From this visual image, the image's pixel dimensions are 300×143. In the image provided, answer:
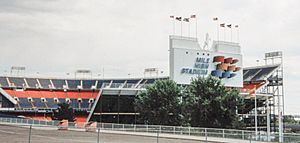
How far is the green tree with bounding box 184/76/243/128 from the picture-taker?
4700 cm

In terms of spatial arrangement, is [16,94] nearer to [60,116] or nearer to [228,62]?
[60,116]

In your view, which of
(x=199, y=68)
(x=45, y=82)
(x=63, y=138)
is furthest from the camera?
(x=45, y=82)

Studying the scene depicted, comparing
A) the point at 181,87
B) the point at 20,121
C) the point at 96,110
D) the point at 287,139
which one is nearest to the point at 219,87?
the point at 181,87

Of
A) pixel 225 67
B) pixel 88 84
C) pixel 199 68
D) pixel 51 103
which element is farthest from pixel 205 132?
pixel 88 84

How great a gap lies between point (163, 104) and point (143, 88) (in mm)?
15883

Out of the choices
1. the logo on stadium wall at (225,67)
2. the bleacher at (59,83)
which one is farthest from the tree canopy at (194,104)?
the bleacher at (59,83)

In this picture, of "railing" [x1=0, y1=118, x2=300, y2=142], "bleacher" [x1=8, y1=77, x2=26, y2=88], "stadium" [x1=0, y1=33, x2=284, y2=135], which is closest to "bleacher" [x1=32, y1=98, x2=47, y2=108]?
"stadium" [x1=0, y1=33, x2=284, y2=135]

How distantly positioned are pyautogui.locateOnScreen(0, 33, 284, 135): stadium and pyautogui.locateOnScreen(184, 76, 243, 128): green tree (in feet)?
9.90

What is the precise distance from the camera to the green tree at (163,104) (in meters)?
53.7

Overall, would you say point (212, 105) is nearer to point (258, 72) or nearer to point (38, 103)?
point (258, 72)

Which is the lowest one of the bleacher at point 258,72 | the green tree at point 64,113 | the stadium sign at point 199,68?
the green tree at point 64,113

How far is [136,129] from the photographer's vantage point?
47.2m

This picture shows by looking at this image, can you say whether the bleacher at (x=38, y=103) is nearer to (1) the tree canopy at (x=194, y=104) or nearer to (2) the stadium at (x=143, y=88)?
(2) the stadium at (x=143, y=88)

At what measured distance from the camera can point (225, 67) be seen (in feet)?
208
